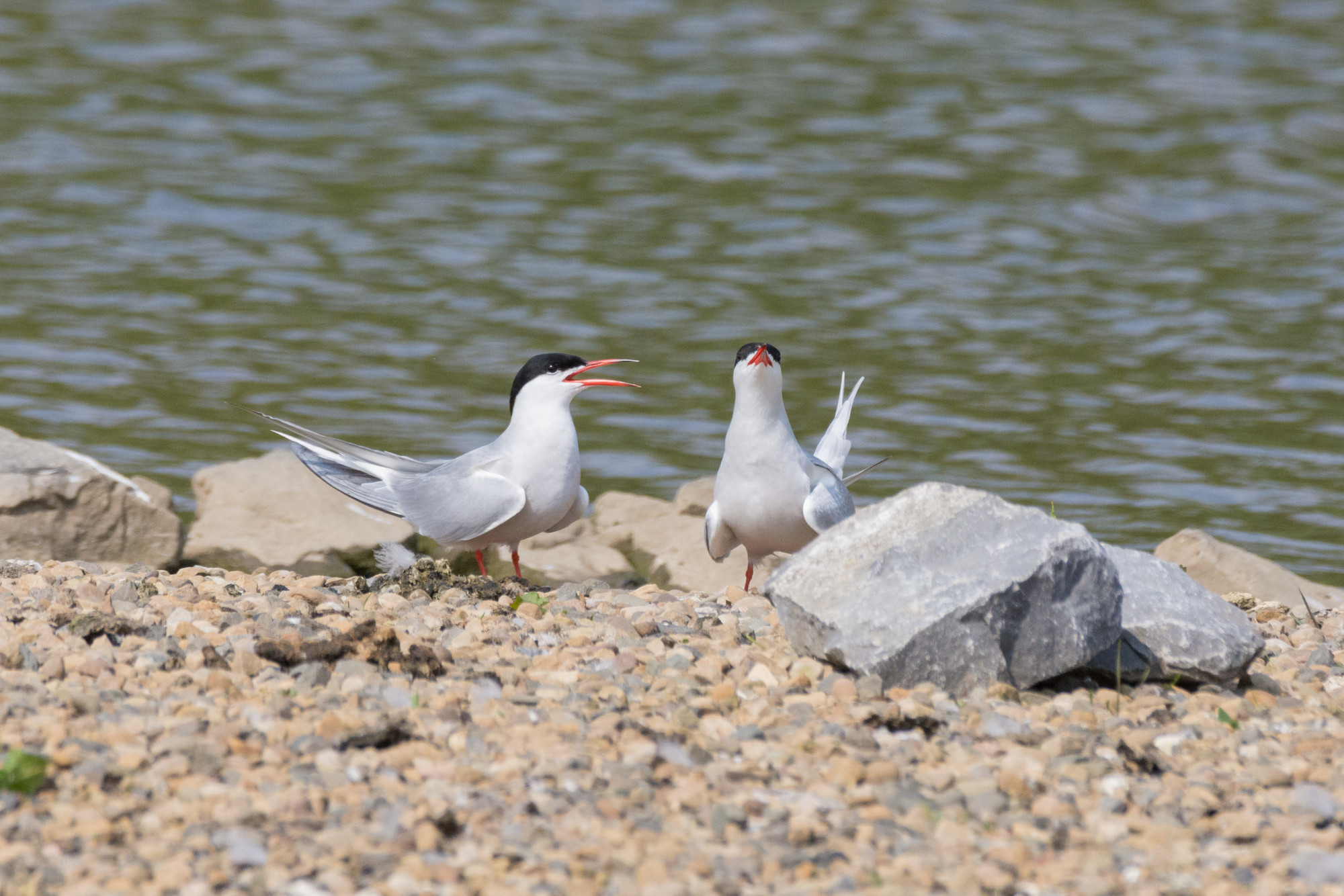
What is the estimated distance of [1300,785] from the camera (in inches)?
149

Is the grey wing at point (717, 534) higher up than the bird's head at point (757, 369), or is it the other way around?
the bird's head at point (757, 369)

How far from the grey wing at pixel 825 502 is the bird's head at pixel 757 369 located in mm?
406

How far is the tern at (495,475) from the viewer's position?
229 inches

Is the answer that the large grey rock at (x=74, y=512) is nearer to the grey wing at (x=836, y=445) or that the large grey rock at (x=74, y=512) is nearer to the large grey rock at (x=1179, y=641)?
the grey wing at (x=836, y=445)

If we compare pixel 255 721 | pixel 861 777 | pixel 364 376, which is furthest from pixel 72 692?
pixel 364 376

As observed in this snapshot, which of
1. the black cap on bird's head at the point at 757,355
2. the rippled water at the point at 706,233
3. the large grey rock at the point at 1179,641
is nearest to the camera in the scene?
the large grey rock at the point at 1179,641

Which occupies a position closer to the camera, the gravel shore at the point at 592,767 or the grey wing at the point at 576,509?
the gravel shore at the point at 592,767

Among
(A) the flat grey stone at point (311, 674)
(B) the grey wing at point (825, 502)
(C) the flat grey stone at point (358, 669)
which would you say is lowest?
(B) the grey wing at point (825, 502)

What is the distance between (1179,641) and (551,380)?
2649 millimetres

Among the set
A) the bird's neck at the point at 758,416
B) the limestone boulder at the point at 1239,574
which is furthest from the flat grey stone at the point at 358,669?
the limestone boulder at the point at 1239,574

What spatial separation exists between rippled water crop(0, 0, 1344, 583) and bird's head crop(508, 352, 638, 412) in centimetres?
295

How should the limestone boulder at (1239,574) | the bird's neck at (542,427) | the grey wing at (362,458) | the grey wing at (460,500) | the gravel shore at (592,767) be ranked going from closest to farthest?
1. the gravel shore at (592,767)
2. the grey wing at (460,500)
3. the bird's neck at (542,427)
4. the grey wing at (362,458)
5. the limestone boulder at (1239,574)

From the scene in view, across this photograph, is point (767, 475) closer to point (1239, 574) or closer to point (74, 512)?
point (1239, 574)

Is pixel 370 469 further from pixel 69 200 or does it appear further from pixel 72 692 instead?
pixel 69 200
